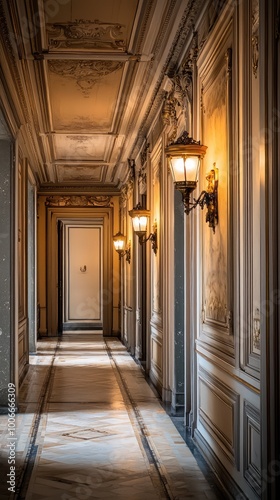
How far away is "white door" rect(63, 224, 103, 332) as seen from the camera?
2105 cm

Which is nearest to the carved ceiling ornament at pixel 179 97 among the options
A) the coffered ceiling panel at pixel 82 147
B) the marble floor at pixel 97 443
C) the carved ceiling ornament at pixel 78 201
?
the marble floor at pixel 97 443

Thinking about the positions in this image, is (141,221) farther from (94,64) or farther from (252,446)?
(252,446)

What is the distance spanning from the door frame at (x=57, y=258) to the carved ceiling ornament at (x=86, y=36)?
10.2 metres

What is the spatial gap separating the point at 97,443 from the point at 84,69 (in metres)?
4.08

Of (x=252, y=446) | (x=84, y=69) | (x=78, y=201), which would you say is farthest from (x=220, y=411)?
(x=78, y=201)

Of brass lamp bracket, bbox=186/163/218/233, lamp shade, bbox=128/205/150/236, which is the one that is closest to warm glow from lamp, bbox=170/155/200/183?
brass lamp bracket, bbox=186/163/218/233

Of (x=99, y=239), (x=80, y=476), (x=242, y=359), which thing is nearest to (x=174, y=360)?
(x=80, y=476)

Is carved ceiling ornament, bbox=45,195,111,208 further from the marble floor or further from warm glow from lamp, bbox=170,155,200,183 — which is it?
warm glow from lamp, bbox=170,155,200,183

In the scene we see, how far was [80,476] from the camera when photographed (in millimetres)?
5184

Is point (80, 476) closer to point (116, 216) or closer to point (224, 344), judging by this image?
point (224, 344)

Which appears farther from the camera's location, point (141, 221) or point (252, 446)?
point (141, 221)

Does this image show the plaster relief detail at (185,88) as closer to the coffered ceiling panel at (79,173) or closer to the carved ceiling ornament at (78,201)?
the coffered ceiling panel at (79,173)

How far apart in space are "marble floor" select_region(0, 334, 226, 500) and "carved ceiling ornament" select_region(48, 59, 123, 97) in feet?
12.4

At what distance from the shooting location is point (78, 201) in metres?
17.3
